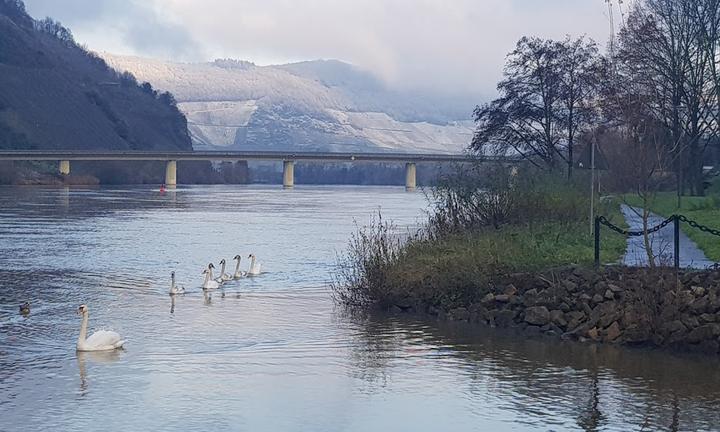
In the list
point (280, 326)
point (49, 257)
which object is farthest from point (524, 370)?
point (49, 257)

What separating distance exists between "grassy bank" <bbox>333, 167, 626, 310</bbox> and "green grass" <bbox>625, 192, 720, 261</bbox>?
6.60 feet

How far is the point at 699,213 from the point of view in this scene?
37.2m

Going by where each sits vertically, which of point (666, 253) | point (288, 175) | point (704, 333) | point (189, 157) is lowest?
point (704, 333)

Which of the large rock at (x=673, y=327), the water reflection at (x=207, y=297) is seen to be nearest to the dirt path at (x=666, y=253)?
the large rock at (x=673, y=327)

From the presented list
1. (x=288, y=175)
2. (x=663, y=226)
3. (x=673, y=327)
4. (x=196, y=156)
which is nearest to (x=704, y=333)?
(x=673, y=327)

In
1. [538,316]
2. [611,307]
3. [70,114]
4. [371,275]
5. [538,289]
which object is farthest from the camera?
[70,114]

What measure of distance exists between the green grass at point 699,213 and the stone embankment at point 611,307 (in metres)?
4.83

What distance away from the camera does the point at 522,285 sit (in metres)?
19.7

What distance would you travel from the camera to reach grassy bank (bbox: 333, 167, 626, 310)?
66.7 ft

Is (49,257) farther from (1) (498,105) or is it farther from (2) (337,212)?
(2) (337,212)

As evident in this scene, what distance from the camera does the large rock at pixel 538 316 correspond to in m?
18.6

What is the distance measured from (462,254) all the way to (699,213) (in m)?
19.3

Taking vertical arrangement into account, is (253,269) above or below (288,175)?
below

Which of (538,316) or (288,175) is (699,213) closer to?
(538,316)
